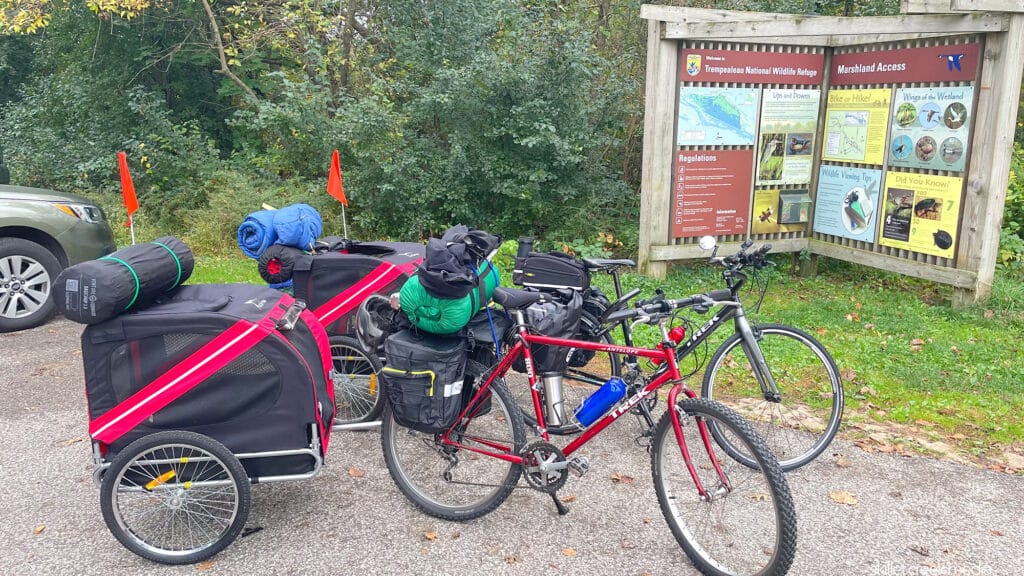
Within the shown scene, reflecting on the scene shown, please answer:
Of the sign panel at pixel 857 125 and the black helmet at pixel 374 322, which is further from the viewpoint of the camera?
the sign panel at pixel 857 125

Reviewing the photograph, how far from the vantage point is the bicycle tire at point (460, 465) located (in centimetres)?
→ 390

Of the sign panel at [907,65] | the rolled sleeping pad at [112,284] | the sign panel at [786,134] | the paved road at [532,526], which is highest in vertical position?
the sign panel at [907,65]

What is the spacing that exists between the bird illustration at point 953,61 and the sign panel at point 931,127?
170 mm

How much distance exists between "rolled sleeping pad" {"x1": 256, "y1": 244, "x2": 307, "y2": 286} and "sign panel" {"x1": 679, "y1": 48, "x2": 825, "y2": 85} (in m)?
4.56

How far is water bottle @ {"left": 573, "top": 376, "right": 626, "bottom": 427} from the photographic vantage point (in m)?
3.87

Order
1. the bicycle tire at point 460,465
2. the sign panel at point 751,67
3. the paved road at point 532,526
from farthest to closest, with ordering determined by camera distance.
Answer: the sign panel at point 751,67 < the bicycle tire at point 460,465 < the paved road at point 532,526

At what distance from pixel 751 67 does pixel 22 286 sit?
23.6ft

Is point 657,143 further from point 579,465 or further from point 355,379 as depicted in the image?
point 579,465

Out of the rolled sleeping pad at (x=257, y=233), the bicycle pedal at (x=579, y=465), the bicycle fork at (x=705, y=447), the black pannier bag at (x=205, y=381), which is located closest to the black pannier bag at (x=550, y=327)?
the bicycle pedal at (x=579, y=465)

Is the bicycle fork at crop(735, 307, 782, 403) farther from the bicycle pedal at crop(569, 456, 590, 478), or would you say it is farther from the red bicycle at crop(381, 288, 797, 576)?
the bicycle pedal at crop(569, 456, 590, 478)

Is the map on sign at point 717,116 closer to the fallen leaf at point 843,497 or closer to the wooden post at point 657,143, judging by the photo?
the wooden post at point 657,143

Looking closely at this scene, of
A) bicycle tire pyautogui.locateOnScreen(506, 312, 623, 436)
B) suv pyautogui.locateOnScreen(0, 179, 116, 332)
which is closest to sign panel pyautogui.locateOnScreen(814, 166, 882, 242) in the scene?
bicycle tire pyautogui.locateOnScreen(506, 312, 623, 436)

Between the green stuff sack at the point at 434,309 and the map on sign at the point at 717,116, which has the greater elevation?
the map on sign at the point at 717,116

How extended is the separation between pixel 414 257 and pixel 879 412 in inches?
126
